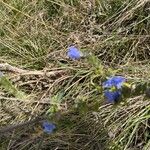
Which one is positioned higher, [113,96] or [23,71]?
[23,71]

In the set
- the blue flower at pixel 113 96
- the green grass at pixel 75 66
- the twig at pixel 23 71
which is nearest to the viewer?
the blue flower at pixel 113 96

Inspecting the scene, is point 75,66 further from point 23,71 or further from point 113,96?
point 113,96

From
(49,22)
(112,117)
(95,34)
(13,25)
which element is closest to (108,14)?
(95,34)

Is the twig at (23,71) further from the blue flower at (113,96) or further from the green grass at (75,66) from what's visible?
the blue flower at (113,96)

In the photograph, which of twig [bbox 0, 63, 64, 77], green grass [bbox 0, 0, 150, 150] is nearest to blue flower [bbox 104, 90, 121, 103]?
green grass [bbox 0, 0, 150, 150]

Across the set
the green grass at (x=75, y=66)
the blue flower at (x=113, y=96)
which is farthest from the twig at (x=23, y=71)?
the blue flower at (x=113, y=96)

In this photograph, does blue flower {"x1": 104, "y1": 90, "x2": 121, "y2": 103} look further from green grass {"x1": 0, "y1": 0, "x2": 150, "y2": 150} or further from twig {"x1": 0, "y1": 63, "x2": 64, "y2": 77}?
twig {"x1": 0, "y1": 63, "x2": 64, "y2": 77}

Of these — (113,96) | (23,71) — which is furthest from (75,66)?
(113,96)

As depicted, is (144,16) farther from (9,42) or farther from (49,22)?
(9,42)
